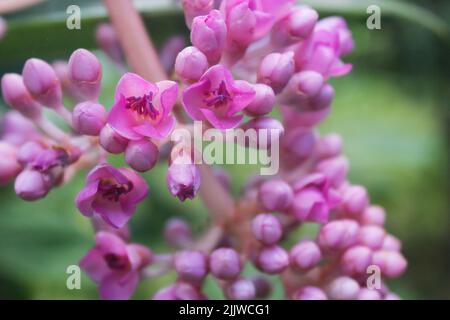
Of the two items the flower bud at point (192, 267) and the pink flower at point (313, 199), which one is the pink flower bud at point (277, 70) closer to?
the pink flower at point (313, 199)

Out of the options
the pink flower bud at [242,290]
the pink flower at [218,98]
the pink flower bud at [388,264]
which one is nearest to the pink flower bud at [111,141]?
the pink flower at [218,98]

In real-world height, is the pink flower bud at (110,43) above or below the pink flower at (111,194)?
Result: above

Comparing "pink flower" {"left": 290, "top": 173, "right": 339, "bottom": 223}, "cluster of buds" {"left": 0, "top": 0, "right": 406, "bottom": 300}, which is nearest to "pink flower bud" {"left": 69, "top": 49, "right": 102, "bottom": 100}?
"cluster of buds" {"left": 0, "top": 0, "right": 406, "bottom": 300}

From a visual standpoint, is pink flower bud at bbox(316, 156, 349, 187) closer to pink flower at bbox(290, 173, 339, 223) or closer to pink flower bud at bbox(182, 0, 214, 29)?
pink flower at bbox(290, 173, 339, 223)

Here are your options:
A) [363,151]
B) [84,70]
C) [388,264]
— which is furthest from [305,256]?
[363,151]

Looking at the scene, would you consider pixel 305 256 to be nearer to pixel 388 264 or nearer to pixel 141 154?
pixel 388 264

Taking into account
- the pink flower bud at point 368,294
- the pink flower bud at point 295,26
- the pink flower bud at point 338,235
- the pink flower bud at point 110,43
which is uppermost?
the pink flower bud at point 110,43
